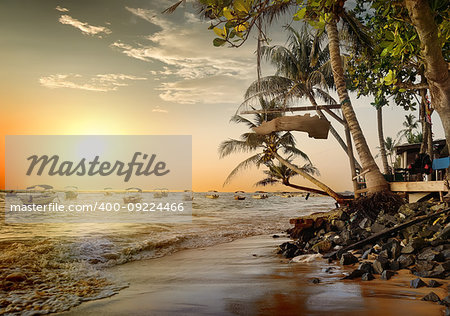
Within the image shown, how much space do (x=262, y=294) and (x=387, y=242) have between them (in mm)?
2747

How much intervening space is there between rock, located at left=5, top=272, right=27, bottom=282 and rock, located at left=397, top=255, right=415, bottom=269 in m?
6.14

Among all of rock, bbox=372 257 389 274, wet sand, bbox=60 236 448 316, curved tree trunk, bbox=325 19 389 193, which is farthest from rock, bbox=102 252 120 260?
curved tree trunk, bbox=325 19 389 193

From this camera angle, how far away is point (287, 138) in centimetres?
1745

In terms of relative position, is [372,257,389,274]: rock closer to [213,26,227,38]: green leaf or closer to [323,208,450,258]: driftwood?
[323,208,450,258]: driftwood

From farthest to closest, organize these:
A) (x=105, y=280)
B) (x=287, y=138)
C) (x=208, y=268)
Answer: (x=287, y=138)
(x=208, y=268)
(x=105, y=280)

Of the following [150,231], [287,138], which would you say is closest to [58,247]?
[150,231]

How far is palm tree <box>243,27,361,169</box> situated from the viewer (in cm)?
1912

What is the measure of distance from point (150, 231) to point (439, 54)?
12.1 meters

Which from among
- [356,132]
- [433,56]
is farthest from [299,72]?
[433,56]

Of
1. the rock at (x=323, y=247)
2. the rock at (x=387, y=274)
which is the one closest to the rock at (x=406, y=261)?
the rock at (x=387, y=274)

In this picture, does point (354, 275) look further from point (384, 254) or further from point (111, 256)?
point (111, 256)

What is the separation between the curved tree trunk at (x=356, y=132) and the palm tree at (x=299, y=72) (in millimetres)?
8252

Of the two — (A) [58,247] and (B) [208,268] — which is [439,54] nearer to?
(B) [208,268]

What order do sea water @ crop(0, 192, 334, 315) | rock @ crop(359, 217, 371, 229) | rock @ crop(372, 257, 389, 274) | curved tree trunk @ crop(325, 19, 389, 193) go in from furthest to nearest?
curved tree trunk @ crop(325, 19, 389, 193)
rock @ crop(359, 217, 371, 229)
sea water @ crop(0, 192, 334, 315)
rock @ crop(372, 257, 389, 274)
